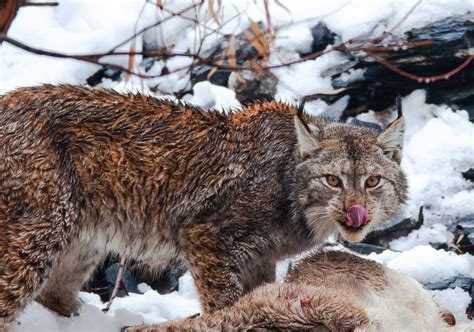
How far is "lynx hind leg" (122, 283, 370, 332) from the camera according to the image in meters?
5.59

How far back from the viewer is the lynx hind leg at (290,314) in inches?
220

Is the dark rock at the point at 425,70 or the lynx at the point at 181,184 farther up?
the lynx at the point at 181,184

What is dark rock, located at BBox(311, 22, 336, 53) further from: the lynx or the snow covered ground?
the lynx

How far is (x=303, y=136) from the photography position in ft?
23.5

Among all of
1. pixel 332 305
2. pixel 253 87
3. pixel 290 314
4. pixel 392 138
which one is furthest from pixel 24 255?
pixel 253 87

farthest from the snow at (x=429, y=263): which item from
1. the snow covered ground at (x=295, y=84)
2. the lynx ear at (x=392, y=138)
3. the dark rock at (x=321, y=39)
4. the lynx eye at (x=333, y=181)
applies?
the dark rock at (x=321, y=39)

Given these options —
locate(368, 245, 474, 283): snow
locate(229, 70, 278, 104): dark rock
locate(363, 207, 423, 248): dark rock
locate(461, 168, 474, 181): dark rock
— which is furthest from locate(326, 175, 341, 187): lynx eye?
locate(229, 70, 278, 104): dark rock

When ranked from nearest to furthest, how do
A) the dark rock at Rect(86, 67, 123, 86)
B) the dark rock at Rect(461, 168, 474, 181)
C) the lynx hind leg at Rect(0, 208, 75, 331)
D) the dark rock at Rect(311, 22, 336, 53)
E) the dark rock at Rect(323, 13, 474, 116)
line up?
1. the lynx hind leg at Rect(0, 208, 75, 331)
2. the dark rock at Rect(461, 168, 474, 181)
3. the dark rock at Rect(323, 13, 474, 116)
4. the dark rock at Rect(311, 22, 336, 53)
5. the dark rock at Rect(86, 67, 123, 86)

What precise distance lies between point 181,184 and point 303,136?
956 millimetres

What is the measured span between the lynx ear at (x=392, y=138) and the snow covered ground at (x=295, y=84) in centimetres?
160

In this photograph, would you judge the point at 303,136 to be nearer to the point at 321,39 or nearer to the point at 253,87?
the point at 253,87

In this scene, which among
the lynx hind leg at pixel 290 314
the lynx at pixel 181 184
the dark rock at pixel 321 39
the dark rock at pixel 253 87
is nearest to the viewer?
the lynx hind leg at pixel 290 314

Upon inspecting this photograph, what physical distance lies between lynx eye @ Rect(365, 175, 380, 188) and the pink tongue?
28 cm

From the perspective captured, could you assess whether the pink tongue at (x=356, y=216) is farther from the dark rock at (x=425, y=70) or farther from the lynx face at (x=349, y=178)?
the dark rock at (x=425, y=70)
